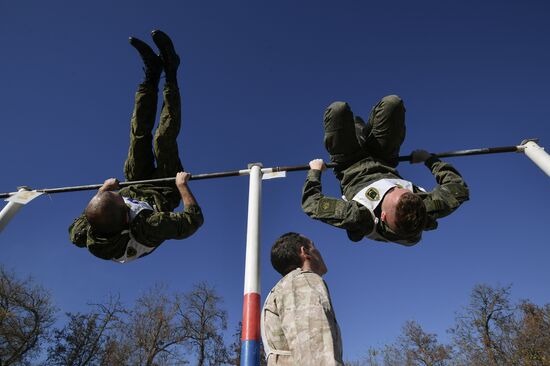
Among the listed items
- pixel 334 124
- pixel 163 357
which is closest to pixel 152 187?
pixel 334 124

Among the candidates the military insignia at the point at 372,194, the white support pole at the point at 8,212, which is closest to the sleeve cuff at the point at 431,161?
the military insignia at the point at 372,194

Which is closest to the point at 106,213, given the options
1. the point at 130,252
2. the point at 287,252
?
the point at 130,252

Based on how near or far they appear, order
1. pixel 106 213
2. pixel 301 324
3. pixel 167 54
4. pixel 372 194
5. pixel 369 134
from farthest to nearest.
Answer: pixel 167 54 → pixel 369 134 → pixel 106 213 → pixel 372 194 → pixel 301 324

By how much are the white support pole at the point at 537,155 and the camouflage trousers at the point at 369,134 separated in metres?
1.10

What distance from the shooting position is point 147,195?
410 centimetres

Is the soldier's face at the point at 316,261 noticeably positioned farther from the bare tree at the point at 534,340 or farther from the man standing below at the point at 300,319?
the bare tree at the point at 534,340

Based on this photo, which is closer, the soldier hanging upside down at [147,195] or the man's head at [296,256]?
the man's head at [296,256]

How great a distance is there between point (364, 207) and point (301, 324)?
1.40m

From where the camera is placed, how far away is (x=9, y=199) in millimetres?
4203

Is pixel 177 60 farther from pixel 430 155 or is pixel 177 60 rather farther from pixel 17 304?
pixel 17 304

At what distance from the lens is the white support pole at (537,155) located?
3.23 meters

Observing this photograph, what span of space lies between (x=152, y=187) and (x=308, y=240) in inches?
88.3

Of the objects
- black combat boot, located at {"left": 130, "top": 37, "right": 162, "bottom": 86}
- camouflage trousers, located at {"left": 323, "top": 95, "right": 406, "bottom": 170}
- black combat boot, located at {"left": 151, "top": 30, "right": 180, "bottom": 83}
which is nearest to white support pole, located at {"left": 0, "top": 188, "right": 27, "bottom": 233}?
black combat boot, located at {"left": 130, "top": 37, "right": 162, "bottom": 86}

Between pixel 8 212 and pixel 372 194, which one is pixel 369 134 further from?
pixel 8 212
